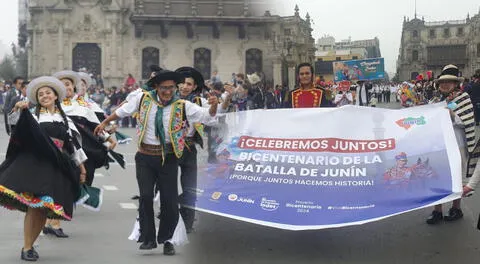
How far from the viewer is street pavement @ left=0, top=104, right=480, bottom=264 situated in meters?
7.82

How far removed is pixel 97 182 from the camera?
1438 cm

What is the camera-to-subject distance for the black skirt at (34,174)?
24.9 feet

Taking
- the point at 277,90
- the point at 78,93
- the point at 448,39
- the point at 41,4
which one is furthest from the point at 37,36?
the point at 448,39

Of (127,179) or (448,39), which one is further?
(448,39)

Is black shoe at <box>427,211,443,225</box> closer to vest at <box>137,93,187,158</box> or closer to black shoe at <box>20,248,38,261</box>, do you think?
vest at <box>137,93,187,158</box>

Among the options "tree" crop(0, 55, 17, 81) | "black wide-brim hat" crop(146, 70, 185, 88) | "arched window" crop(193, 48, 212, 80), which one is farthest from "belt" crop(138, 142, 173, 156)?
"tree" crop(0, 55, 17, 81)

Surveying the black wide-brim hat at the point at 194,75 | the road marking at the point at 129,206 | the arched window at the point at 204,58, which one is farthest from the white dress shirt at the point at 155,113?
the arched window at the point at 204,58

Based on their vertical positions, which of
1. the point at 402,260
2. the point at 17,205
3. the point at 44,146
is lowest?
the point at 402,260

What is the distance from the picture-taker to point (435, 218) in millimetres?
9852

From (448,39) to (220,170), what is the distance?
294ft

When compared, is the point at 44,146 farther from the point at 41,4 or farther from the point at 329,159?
the point at 41,4

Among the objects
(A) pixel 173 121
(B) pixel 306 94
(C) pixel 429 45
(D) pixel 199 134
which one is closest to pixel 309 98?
(B) pixel 306 94

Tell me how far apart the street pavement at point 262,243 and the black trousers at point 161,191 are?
244 mm

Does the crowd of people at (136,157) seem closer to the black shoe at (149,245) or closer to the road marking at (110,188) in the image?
the black shoe at (149,245)
